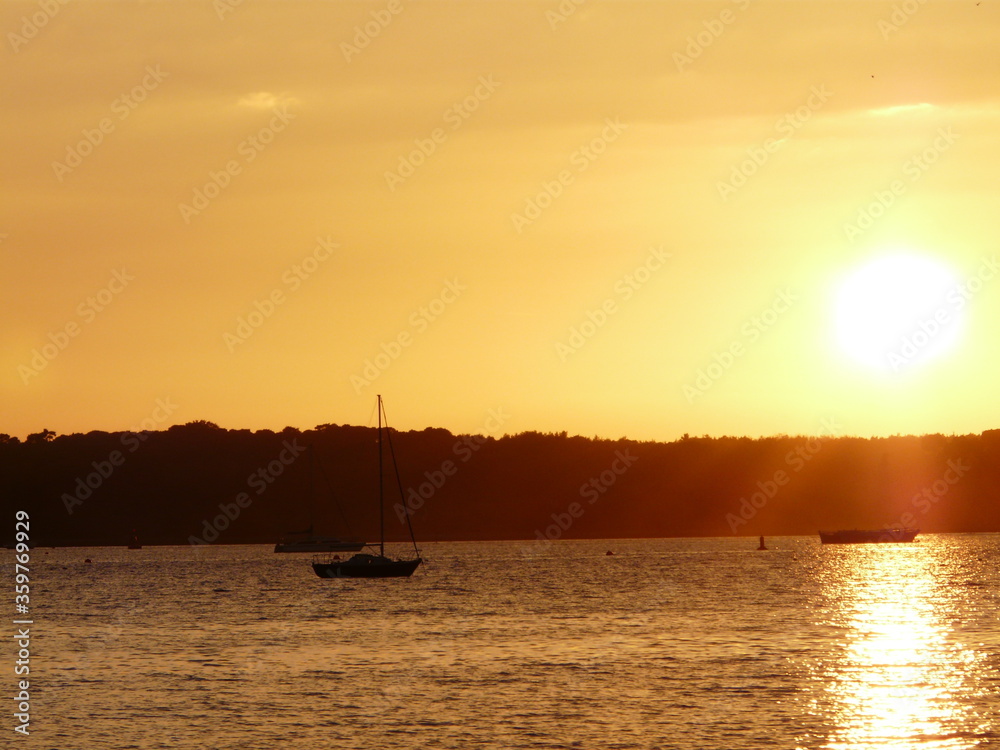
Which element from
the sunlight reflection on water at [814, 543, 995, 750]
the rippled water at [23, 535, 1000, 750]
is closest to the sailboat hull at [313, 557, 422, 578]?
the rippled water at [23, 535, 1000, 750]

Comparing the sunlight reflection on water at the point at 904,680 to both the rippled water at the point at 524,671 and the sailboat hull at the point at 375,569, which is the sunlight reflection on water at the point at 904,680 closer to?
the rippled water at the point at 524,671

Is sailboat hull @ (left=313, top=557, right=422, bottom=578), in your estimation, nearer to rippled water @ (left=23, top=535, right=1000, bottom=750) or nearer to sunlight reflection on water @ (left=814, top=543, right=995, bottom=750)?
rippled water @ (left=23, top=535, right=1000, bottom=750)

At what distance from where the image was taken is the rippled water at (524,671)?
4644 cm

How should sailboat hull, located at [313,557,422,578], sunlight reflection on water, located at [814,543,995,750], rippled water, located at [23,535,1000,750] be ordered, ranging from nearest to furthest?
sunlight reflection on water, located at [814,543,995,750], rippled water, located at [23,535,1000,750], sailboat hull, located at [313,557,422,578]

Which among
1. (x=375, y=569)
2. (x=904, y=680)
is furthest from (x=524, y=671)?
(x=375, y=569)

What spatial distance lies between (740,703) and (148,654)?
40.0m

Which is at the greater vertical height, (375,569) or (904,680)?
(375,569)

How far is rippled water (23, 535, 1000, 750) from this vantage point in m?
46.4

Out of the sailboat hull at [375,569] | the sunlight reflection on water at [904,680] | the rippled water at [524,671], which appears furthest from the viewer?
the sailboat hull at [375,569]

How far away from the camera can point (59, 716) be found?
169ft

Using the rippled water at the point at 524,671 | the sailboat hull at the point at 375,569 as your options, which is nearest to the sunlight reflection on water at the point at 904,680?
the rippled water at the point at 524,671

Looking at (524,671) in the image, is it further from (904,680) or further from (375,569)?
(375,569)

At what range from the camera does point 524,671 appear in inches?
2507

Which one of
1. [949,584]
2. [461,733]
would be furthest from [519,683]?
[949,584]
